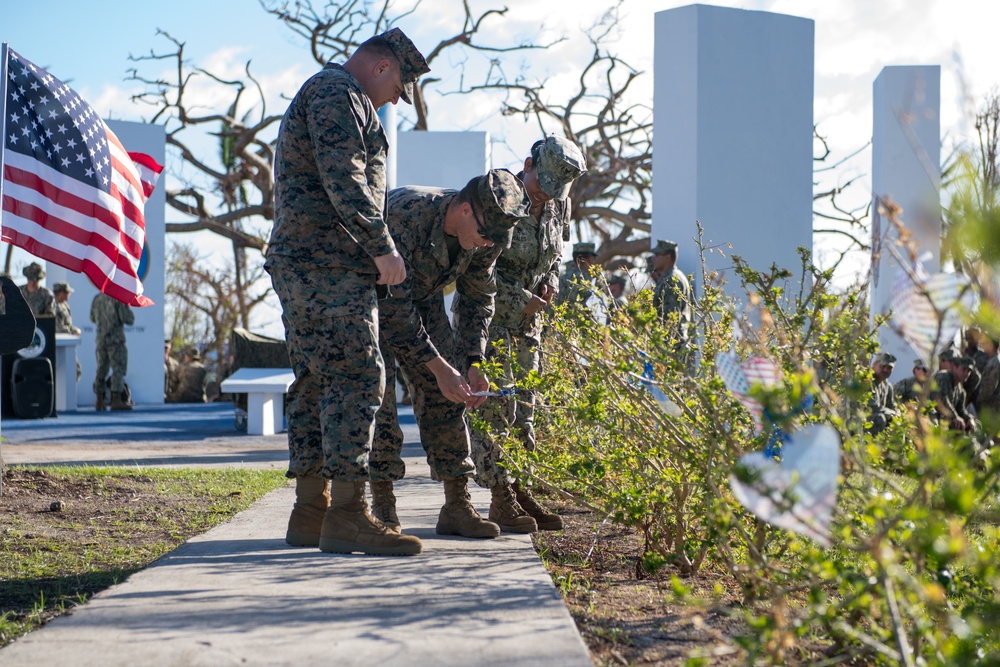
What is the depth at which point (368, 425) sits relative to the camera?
11.2 feet

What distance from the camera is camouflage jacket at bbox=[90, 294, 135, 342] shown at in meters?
15.1

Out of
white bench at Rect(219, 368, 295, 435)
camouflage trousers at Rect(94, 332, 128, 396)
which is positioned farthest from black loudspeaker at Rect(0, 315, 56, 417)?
camouflage trousers at Rect(94, 332, 128, 396)

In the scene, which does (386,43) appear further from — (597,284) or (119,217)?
(119,217)

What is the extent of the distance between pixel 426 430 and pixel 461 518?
1.20 ft

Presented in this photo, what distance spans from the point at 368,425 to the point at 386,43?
1278 millimetres

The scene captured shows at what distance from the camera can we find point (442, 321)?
13.3 ft

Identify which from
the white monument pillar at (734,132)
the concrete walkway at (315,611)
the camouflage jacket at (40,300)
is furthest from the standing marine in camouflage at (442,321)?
the camouflage jacket at (40,300)

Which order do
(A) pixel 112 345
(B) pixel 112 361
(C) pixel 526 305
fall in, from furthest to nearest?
(B) pixel 112 361 → (A) pixel 112 345 → (C) pixel 526 305

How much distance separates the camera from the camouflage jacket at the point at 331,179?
3281 millimetres

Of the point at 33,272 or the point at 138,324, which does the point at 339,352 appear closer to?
the point at 33,272

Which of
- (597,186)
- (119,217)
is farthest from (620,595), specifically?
(597,186)

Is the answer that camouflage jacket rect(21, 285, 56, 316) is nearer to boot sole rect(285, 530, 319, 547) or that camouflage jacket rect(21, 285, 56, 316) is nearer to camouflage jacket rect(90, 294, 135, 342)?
camouflage jacket rect(90, 294, 135, 342)

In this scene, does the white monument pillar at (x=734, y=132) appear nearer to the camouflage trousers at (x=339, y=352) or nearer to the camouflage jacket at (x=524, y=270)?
the camouflage jacket at (x=524, y=270)

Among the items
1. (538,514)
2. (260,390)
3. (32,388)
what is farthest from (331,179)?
(32,388)
